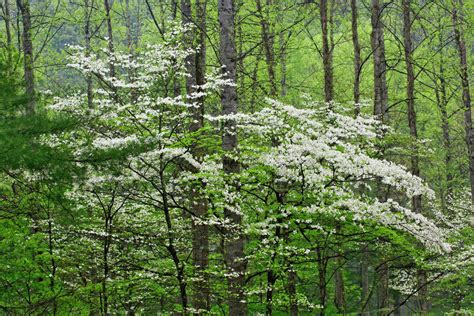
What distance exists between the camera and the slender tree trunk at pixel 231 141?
7699mm

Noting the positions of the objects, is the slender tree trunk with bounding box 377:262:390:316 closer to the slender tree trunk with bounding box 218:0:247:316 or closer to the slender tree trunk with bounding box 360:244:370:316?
the slender tree trunk with bounding box 360:244:370:316

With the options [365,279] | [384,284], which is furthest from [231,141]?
[365,279]

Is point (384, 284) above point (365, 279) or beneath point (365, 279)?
above

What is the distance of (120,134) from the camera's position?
8422mm

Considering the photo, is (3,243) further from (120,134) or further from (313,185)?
(313,185)

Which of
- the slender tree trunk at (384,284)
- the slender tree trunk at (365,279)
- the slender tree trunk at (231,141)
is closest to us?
the slender tree trunk at (231,141)

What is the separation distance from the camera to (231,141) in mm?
7742

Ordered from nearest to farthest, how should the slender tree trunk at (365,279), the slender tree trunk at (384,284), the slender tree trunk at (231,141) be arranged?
the slender tree trunk at (231,141)
the slender tree trunk at (384,284)
the slender tree trunk at (365,279)

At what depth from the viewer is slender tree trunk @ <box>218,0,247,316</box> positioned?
7.70 metres

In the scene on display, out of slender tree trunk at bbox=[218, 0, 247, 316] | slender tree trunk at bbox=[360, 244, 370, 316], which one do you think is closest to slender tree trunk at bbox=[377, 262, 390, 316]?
slender tree trunk at bbox=[360, 244, 370, 316]

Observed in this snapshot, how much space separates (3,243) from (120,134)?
2.42 metres

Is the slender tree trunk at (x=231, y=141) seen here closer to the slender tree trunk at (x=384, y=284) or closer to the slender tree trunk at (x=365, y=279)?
the slender tree trunk at (x=365, y=279)

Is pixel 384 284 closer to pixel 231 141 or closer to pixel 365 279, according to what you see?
pixel 365 279

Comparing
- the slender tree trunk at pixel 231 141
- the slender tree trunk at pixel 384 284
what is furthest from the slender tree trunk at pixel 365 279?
the slender tree trunk at pixel 231 141
